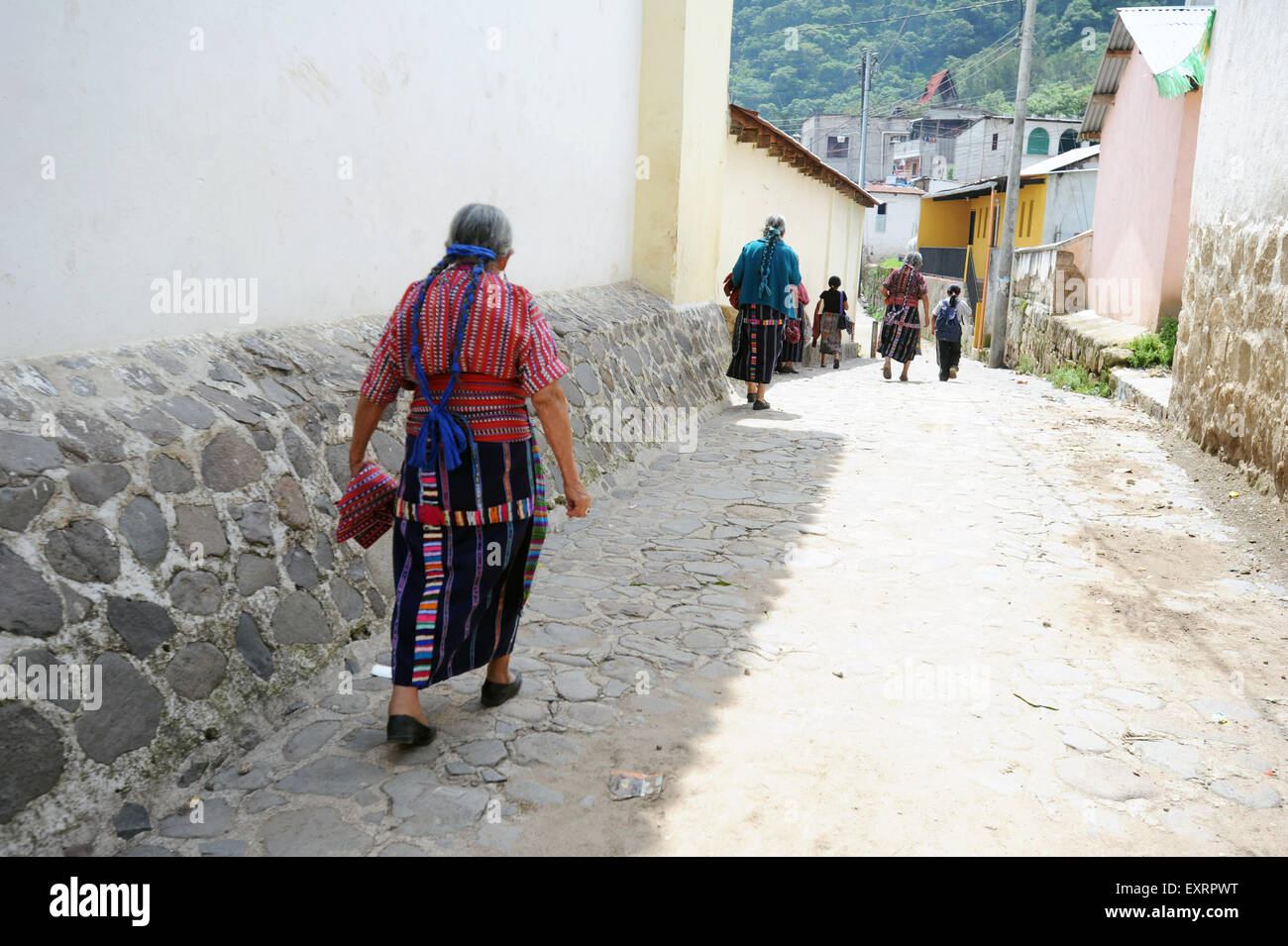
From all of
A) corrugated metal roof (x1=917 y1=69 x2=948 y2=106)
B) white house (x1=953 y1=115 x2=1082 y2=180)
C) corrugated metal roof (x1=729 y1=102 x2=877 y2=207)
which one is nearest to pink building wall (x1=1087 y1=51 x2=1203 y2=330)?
corrugated metal roof (x1=729 y1=102 x2=877 y2=207)

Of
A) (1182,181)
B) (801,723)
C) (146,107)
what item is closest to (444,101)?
(146,107)

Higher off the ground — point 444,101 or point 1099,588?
point 444,101

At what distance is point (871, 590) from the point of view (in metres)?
4.75

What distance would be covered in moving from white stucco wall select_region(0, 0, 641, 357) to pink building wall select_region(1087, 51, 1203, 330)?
8.40 metres

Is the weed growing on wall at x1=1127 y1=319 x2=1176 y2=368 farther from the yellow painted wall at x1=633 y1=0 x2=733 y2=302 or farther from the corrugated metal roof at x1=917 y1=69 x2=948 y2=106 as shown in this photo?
the corrugated metal roof at x1=917 y1=69 x2=948 y2=106

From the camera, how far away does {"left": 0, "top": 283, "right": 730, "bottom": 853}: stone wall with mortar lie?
253cm

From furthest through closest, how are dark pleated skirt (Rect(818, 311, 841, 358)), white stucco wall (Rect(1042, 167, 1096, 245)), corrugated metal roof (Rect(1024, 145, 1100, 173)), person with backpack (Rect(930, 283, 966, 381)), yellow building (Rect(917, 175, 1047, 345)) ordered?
1. yellow building (Rect(917, 175, 1047, 345))
2. white stucco wall (Rect(1042, 167, 1096, 245))
3. corrugated metal roof (Rect(1024, 145, 1100, 173))
4. dark pleated skirt (Rect(818, 311, 841, 358))
5. person with backpack (Rect(930, 283, 966, 381))

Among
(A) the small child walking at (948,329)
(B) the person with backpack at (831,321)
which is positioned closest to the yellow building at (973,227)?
(B) the person with backpack at (831,321)

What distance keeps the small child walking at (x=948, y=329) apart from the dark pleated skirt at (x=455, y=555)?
37.3 ft

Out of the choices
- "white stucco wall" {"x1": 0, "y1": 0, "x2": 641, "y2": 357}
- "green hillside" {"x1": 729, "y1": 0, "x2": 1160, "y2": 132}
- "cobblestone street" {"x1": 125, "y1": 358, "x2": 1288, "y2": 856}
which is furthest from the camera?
"green hillside" {"x1": 729, "y1": 0, "x2": 1160, "y2": 132}

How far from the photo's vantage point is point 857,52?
2457 inches

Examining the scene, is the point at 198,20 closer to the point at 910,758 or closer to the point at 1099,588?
the point at 910,758

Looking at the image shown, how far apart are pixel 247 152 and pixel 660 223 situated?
5.35m

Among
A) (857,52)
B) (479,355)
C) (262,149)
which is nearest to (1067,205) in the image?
(262,149)
